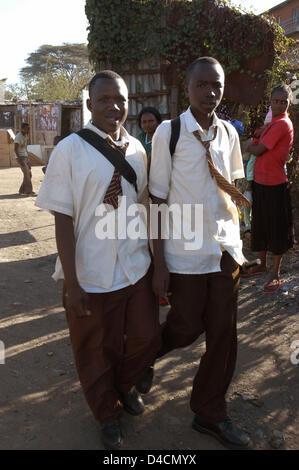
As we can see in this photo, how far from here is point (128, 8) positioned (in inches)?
264

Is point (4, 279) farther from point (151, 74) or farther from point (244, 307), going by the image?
point (151, 74)

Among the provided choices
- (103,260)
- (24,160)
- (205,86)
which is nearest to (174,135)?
(205,86)

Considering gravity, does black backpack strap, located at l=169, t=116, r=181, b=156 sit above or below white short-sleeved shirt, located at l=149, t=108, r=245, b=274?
above

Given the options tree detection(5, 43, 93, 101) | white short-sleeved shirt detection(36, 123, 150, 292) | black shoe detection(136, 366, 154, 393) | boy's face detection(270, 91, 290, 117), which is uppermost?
tree detection(5, 43, 93, 101)

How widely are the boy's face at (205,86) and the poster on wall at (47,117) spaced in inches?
793

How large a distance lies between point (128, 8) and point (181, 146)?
17.5ft

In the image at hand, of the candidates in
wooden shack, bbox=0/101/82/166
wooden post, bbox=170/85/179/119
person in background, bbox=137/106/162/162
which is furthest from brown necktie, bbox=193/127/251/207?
wooden shack, bbox=0/101/82/166

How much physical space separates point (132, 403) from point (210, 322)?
0.74m

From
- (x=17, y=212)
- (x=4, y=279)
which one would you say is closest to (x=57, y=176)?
(x=4, y=279)

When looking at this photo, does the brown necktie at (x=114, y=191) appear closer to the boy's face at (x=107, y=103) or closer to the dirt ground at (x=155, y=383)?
the boy's face at (x=107, y=103)

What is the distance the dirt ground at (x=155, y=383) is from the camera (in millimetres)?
2459

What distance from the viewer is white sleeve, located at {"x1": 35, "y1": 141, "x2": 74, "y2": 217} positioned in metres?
2.15

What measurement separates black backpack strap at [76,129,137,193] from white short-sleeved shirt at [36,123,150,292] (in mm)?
22

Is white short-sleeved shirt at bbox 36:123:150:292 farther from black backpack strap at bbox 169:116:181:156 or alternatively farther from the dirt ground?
the dirt ground
